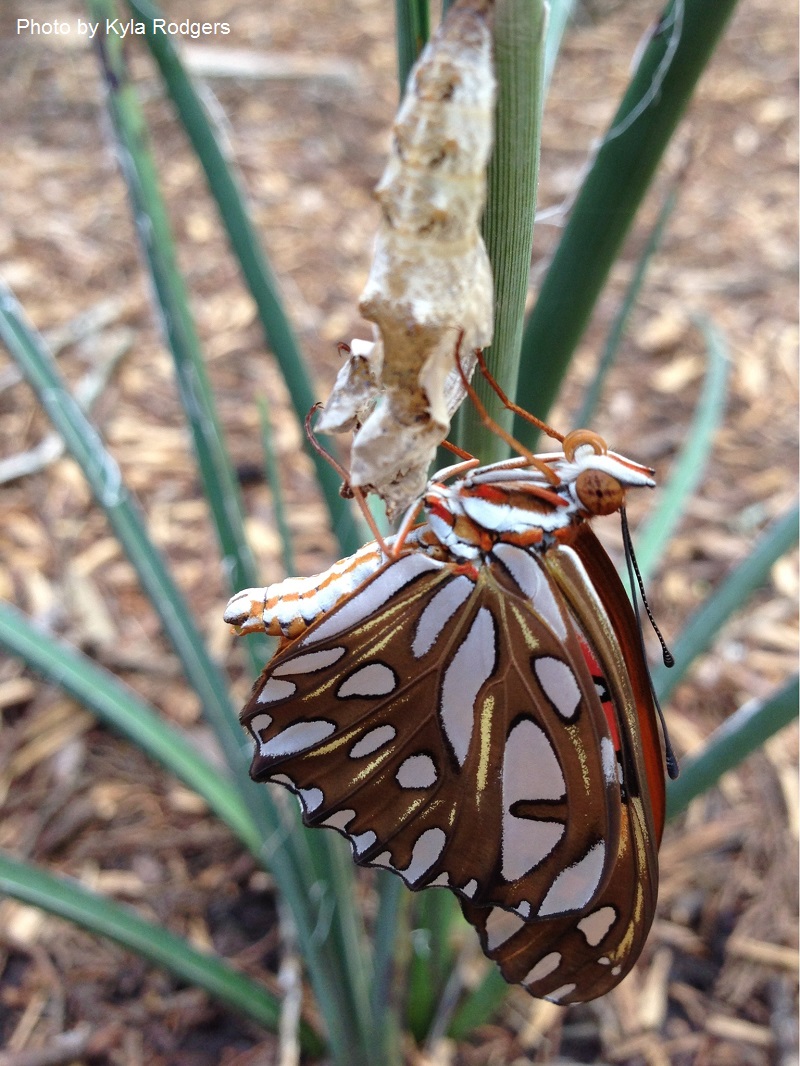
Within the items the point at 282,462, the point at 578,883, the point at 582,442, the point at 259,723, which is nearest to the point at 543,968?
the point at 578,883

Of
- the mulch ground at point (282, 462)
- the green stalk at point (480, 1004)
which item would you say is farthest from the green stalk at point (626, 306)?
the green stalk at point (480, 1004)

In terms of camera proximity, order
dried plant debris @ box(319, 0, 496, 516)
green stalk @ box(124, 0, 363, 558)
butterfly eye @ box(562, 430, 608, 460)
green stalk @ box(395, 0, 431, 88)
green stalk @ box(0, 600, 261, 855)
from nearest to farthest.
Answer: dried plant debris @ box(319, 0, 496, 516) < green stalk @ box(395, 0, 431, 88) < butterfly eye @ box(562, 430, 608, 460) < green stalk @ box(124, 0, 363, 558) < green stalk @ box(0, 600, 261, 855)

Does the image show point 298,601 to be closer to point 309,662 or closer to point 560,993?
point 309,662

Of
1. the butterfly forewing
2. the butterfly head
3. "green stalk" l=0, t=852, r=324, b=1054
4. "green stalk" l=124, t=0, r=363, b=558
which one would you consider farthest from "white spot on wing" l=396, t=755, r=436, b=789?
"green stalk" l=0, t=852, r=324, b=1054

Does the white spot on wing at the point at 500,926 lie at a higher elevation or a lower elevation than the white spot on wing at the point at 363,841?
lower

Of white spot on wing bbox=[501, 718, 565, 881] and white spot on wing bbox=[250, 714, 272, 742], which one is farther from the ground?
white spot on wing bbox=[250, 714, 272, 742]

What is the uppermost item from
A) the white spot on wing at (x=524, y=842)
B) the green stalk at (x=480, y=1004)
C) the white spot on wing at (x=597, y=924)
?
the white spot on wing at (x=524, y=842)

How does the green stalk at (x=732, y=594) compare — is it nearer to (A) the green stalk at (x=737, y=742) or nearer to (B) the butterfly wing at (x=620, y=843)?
(A) the green stalk at (x=737, y=742)

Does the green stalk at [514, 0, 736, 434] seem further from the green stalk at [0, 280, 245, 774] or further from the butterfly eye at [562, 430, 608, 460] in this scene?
the green stalk at [0, 280, 245, 774]
